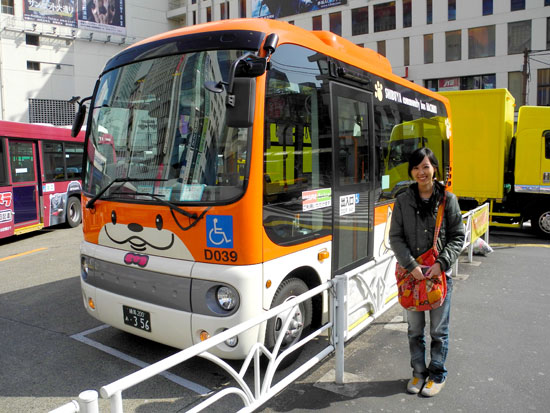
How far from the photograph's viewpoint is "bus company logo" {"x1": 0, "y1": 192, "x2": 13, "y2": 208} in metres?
10.2

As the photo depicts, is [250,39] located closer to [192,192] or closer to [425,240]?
[192,192]

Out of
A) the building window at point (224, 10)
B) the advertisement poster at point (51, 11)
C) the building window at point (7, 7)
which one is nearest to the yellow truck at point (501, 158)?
the advertisement poster at point (51, 11)

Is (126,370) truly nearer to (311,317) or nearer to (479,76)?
(311,317)

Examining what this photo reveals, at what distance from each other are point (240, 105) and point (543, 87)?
36.4 m

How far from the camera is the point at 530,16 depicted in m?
32.7

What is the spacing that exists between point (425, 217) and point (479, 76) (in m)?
36.2

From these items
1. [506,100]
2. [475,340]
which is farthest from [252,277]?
[506,100]

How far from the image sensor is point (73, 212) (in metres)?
13.2

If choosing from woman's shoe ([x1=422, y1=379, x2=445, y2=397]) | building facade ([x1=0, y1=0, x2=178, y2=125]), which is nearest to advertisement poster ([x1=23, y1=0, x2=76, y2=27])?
building facade ([x1=0, y1=0, x2=178, y2=125])

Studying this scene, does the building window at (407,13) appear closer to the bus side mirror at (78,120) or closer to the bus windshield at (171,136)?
the bus side mirror at (78,120)

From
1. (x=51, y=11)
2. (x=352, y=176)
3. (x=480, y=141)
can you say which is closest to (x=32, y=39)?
(x=51, y=11)

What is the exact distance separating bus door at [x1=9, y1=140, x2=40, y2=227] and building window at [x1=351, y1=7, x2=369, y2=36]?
34248 millimetres

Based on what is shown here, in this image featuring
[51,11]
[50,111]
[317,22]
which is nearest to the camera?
[50,111]

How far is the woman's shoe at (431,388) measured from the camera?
356 cm
